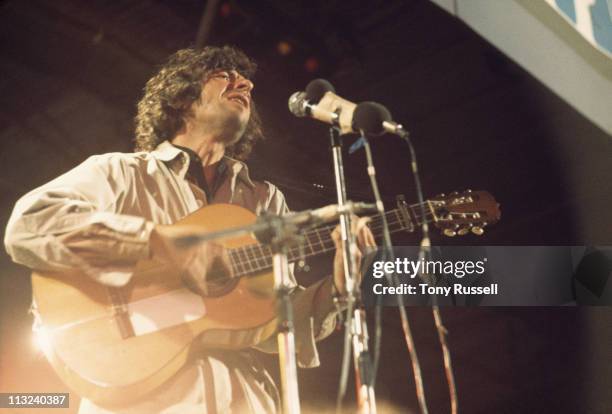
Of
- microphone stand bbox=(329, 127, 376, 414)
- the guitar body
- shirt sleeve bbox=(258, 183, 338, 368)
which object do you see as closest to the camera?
microphone stand bbox=(329, 127, 376, 414)

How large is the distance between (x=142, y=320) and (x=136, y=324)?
23 millimetres

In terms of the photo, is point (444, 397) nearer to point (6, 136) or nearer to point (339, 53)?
point (339, 53)

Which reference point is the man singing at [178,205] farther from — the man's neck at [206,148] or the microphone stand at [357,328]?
the microphone stand at [357,328]

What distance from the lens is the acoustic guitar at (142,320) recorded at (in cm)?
225

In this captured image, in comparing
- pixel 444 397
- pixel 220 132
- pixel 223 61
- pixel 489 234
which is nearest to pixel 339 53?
pixel 223 61

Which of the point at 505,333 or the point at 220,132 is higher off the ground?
the point at 220,132

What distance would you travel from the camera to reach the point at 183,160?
2.72 meters

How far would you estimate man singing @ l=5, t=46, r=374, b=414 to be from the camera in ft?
7.58

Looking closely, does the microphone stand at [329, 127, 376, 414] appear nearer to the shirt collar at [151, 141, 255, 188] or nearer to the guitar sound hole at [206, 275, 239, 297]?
the guitar sound hole at [206, 275, 239, 297]

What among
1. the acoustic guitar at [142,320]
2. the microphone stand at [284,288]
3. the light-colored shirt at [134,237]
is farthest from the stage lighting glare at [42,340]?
the microphone stand at [284,288]

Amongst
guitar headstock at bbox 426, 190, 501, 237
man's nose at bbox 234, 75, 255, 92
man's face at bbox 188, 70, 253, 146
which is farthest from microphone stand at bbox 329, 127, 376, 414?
A: man's nose at bbox 234, 75, 255, 92

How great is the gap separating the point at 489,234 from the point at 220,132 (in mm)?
1495

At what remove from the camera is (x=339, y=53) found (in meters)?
3.25

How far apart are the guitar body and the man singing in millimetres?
43
